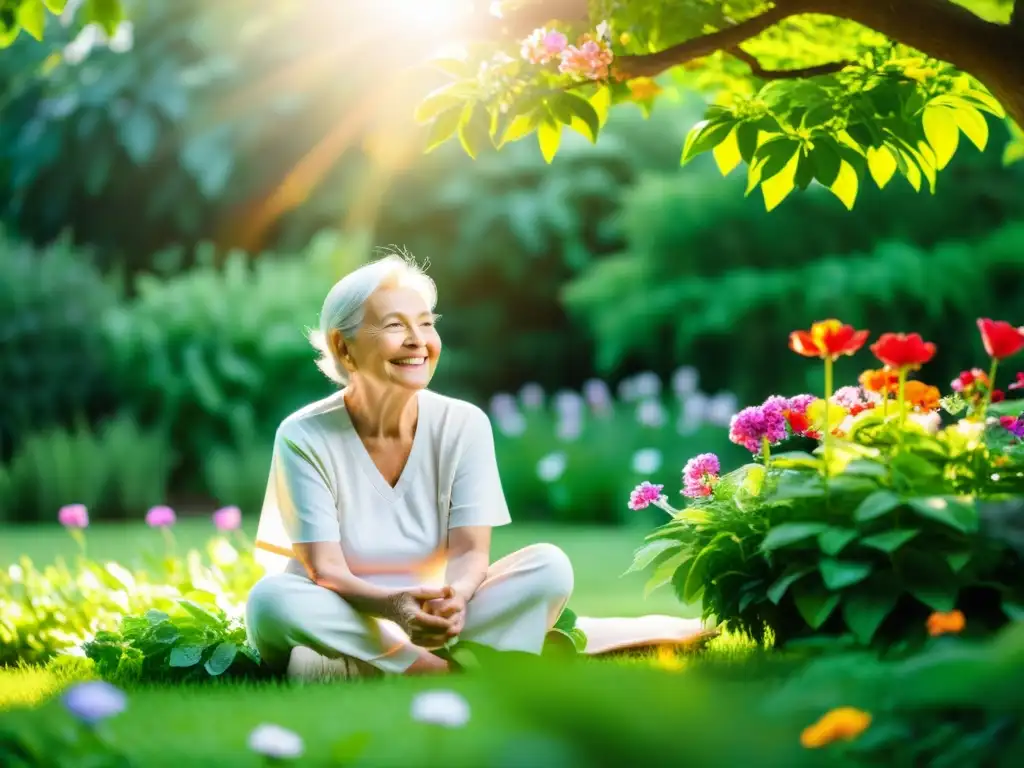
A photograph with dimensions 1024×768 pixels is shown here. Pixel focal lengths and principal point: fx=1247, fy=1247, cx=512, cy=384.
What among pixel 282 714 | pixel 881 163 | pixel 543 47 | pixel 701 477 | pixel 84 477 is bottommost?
pixel 84 477

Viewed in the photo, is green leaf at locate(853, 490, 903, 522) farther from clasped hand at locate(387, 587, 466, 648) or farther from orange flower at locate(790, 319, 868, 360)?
clasped hand at locate(387, 587, 466, 648)

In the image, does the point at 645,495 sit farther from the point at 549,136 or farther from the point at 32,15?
the point at 32,15

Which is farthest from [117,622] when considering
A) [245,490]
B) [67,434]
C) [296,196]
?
[296,196]

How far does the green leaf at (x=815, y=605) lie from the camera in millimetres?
2939

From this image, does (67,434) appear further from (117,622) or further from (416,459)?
(416,459)

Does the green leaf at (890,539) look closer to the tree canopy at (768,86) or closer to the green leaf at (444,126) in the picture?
the tree canopy at (768,86)

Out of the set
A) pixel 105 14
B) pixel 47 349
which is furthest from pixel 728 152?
pixel 47 349

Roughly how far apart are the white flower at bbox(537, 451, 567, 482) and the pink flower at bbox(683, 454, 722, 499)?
509 cm

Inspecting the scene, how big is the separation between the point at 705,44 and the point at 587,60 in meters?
0.33

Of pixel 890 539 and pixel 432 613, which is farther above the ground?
pixel 890 539

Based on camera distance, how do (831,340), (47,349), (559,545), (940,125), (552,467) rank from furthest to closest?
(47,349) < (552,467) < (559,545) < (940,125) < (831,340)

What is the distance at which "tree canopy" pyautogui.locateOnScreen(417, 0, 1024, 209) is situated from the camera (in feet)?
10.8

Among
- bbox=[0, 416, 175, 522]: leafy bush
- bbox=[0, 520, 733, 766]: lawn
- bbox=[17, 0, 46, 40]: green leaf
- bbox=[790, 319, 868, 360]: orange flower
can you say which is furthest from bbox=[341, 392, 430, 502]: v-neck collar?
bbox=[0, 416, 175, 522]: leafy bush

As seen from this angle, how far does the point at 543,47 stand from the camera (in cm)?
344
